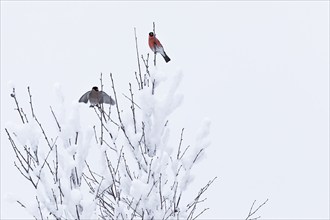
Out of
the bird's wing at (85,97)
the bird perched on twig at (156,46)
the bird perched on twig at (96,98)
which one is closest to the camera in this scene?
the bird perched on twig at (96,98)

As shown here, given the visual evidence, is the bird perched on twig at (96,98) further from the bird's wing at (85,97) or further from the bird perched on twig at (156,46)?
the bird perched on twig at (156,46)

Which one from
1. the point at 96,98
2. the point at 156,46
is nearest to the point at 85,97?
the point at 96,98

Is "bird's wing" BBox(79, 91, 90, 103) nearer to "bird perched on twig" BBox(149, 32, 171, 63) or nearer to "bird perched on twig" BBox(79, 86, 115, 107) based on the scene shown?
"bird perched on twig" BBox(79, 86, 115, 107)

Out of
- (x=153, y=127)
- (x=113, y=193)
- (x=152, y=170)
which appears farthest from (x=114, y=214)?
(x=153, y=127)

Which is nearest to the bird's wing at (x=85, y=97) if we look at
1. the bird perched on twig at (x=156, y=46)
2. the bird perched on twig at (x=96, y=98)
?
the bird perched on twig at (x=96, y=98)

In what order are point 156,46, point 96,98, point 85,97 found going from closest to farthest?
point 96,98 < point 85,97 < point 156,46

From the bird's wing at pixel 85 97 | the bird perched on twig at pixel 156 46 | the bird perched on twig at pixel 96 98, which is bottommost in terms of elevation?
the bird perched on twig at pixel 96 98

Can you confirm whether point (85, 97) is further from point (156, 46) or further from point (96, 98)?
point (156, 46)

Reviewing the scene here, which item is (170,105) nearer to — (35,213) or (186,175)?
(186,175)

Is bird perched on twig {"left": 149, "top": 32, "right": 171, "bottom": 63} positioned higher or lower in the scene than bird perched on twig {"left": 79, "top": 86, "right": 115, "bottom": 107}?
higher

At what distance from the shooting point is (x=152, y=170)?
4020mm

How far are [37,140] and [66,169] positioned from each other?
0.28 meters

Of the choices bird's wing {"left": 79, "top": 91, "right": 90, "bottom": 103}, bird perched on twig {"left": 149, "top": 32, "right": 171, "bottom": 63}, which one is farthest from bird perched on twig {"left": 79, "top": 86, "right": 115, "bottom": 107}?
bird perched on twig {"left": 149, "top": 32, "right": 171, "bottom": 63}

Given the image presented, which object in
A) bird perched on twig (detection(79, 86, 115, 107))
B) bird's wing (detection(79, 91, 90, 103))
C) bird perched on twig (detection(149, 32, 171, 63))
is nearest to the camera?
bird perched on twig (detection(79, 86, 115, 107))
